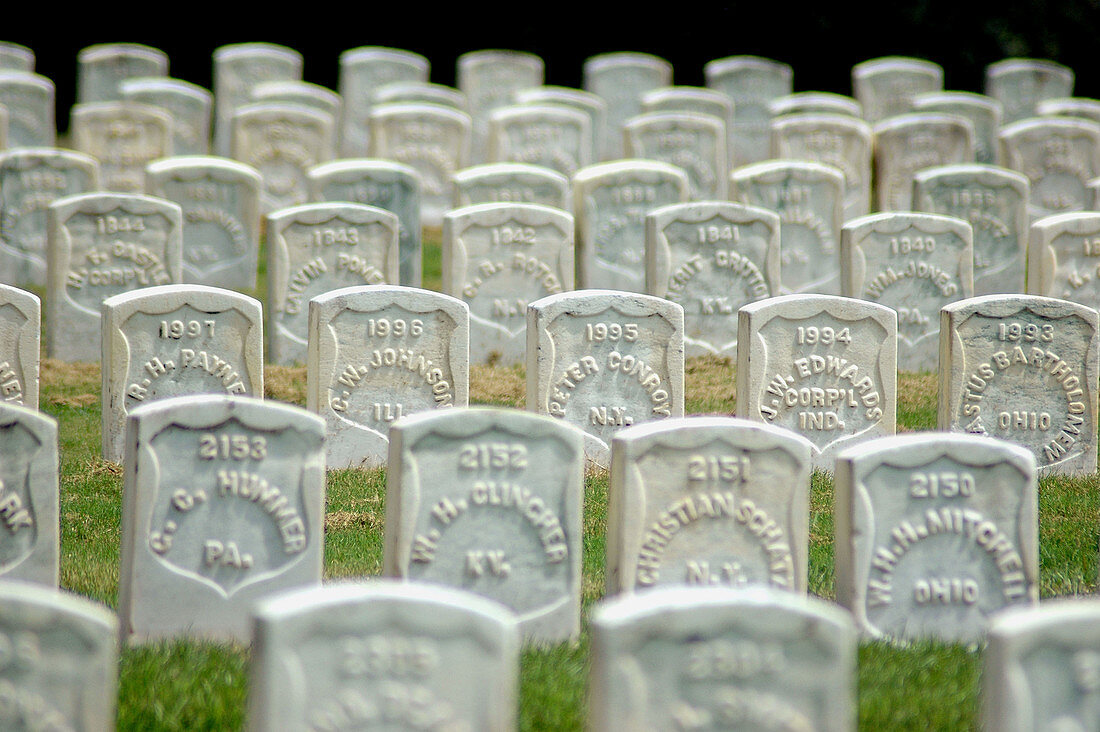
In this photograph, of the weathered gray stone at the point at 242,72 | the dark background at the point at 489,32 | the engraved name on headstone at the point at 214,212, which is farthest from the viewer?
the dark background at the point at 489,32

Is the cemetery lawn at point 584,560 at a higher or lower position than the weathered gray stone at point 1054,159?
lower

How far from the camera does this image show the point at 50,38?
59.0 ft

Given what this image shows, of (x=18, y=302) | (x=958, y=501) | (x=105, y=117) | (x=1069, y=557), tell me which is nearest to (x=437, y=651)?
(x=958, y=501)

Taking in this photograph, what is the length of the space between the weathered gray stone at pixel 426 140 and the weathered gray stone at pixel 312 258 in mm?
3492

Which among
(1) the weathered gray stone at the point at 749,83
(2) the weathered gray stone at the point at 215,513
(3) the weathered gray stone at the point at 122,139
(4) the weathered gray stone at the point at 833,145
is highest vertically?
(1) the weathered gray stone at the point at 749,83

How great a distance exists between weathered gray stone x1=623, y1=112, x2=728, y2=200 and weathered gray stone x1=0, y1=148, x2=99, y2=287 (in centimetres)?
443

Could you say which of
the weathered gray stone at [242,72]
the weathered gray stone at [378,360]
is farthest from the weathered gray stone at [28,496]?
Answer: the weathered gray stone at [242,72]

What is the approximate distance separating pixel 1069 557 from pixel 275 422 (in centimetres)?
328

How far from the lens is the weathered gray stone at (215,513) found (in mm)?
4684

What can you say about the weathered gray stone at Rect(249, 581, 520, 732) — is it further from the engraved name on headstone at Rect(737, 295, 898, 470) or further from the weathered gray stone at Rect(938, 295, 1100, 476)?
the weathered gray stone at Rect(938, 295, 1100, 476)

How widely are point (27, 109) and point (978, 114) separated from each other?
28.9ft

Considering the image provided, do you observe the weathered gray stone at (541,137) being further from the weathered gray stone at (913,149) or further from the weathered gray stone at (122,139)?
the weathered gray stone at (122,139)

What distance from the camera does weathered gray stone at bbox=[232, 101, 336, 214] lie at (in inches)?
462

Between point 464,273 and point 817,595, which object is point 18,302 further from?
point 817,595
